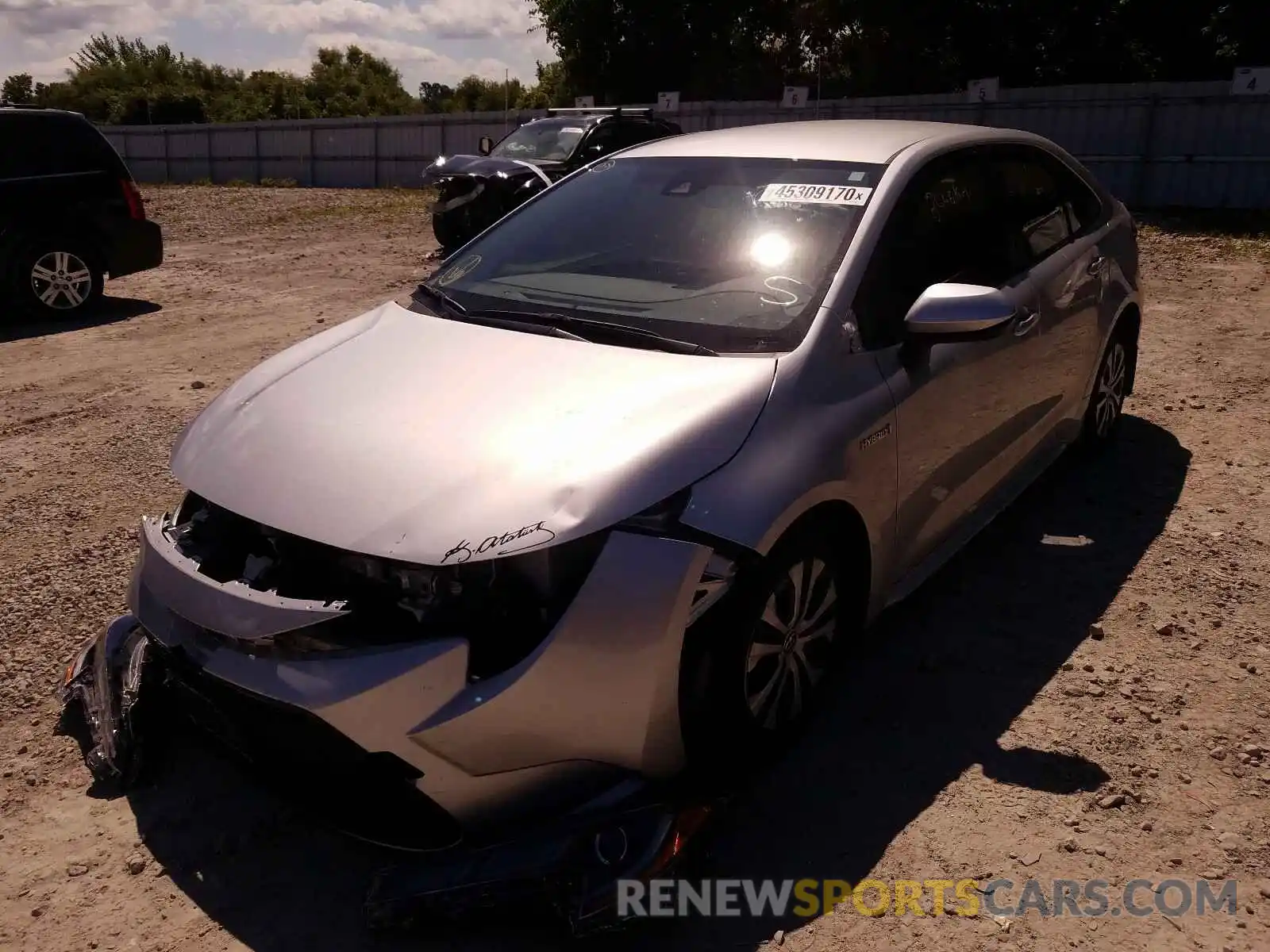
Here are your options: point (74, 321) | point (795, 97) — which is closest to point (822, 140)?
point (74, 321)

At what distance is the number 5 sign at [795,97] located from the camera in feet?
65.9

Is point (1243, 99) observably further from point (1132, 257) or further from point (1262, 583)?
point (1262, 583)

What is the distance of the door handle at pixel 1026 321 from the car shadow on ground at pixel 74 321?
307 inches

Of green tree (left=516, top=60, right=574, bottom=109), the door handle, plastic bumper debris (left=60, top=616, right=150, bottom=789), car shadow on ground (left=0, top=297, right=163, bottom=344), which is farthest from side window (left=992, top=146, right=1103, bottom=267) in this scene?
green tree (left=516, top=60, right=574, bottom=109)

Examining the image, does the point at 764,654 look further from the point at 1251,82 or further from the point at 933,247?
the point at 1251,82

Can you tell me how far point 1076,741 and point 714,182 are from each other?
7.02ft

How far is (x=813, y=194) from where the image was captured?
3.43 m

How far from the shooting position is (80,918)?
2480 millimetres

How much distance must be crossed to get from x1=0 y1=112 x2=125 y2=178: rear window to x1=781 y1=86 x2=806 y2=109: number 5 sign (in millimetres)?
13857

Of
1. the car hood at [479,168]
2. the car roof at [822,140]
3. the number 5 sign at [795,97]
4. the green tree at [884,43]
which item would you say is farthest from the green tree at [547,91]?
the car roof at [822,140]

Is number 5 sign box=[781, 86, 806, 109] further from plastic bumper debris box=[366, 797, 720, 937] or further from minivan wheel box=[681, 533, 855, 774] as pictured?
plastic bumper debris box=[366, 797, 720, 937]

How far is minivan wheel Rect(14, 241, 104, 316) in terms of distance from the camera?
8914 millimetres

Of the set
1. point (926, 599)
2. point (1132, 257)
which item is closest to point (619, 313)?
point (926, 599)

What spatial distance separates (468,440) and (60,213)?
323 inches
